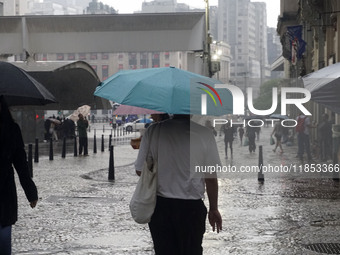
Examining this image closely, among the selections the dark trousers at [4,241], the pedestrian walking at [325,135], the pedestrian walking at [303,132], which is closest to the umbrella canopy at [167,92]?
the dark trousers at [4,241]

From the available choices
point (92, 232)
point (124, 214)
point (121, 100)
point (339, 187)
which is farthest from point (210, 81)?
point (339, 187)

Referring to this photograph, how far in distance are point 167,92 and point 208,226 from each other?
525cm

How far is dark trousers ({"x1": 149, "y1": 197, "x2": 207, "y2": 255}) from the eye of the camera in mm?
5164

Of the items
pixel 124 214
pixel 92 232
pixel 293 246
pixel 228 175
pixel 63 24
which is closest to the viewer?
pixel 293 246

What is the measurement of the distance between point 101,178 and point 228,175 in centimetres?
374

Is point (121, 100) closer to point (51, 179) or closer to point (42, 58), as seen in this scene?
point (51, 179)

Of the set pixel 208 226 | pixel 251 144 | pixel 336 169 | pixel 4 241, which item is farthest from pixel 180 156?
pixel 251 144

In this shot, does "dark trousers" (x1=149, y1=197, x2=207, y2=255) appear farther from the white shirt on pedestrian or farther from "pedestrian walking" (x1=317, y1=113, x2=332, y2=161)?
"pedestrian walking" (x1=317, y1=113, x2=332, y2=161)

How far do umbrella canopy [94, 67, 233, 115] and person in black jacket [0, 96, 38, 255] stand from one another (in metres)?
0.88

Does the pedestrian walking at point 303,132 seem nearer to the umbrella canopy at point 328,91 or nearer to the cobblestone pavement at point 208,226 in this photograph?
the cobblestone pavement at point 208,226

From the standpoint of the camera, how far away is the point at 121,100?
220 inches

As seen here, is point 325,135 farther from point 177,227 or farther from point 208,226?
point 177,227

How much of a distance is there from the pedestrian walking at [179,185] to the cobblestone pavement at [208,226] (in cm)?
318

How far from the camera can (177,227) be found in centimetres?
516
